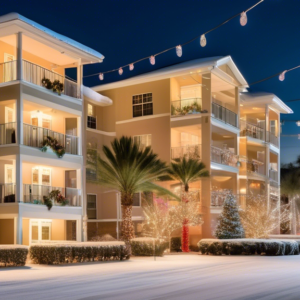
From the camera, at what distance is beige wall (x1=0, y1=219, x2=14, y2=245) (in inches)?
1088

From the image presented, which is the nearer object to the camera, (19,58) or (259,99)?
(19,58)

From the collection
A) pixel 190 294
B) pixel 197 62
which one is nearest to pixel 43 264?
pixel 190 294

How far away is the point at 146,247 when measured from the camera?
2684 centimetres

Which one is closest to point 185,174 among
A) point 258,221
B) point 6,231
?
point 258,221

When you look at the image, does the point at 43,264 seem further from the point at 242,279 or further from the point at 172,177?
the point at 172,177

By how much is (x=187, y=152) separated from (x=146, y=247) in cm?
1056

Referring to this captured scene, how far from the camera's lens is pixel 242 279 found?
53.4ft

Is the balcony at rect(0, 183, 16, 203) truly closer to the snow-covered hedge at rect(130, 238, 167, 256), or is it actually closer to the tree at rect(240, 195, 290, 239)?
the snow-covered hedge at rect(130, 238, 167, 256)

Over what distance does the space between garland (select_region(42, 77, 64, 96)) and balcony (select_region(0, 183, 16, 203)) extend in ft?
17.1

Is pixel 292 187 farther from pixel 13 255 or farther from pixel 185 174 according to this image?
pixel 13 255

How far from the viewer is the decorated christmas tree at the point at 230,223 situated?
30.9 m

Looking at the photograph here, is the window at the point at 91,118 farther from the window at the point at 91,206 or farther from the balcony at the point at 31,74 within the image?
the balcony at the point at 31,74

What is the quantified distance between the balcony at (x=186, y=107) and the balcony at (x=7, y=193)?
13651 millimetres

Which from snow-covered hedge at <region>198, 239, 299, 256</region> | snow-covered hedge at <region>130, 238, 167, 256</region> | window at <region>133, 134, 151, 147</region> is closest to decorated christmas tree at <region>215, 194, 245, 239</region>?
snow-covered hedge at <region>198, 239, 299, 256</region>
